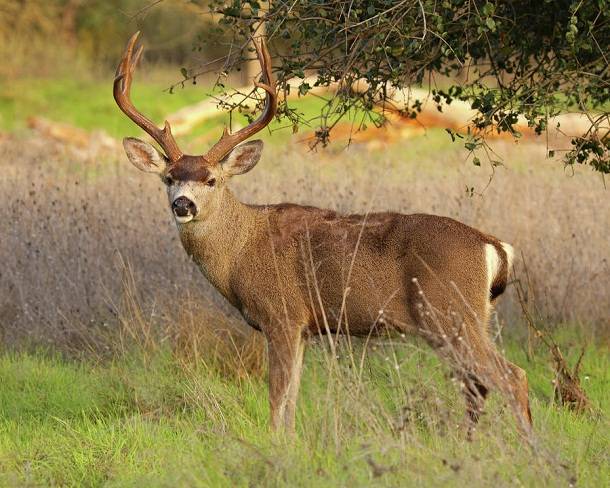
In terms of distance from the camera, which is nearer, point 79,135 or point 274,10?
point 274,10

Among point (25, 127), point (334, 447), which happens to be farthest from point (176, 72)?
point (334, 447)

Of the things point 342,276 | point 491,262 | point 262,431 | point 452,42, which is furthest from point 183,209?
point 452,42

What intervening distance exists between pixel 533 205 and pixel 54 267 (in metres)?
4.04

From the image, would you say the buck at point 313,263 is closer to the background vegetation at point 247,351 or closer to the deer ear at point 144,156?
the deer ear at point 144,156

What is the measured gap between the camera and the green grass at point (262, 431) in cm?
445

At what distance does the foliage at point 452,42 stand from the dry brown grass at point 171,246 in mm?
714

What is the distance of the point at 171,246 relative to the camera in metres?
9.16

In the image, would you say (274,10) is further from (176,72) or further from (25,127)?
(176,72)

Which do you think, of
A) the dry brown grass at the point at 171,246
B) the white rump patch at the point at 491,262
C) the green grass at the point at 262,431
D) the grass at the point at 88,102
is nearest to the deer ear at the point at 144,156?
the dry brown grass at the point at 171,246

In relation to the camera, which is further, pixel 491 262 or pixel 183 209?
pixel 183 209

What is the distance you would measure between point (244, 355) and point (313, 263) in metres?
1.19

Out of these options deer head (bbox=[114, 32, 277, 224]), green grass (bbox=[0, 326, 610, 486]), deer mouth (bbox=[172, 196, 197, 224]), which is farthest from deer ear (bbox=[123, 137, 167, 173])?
green grass (bbox=[0, 326, 610, 486])

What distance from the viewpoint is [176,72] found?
30375 mm

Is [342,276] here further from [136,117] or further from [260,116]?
[136,117]
